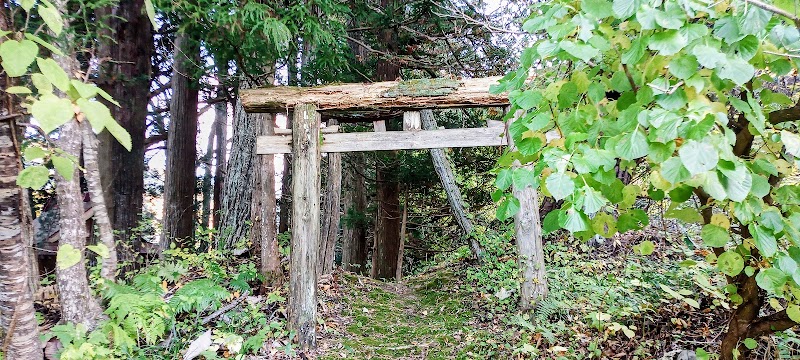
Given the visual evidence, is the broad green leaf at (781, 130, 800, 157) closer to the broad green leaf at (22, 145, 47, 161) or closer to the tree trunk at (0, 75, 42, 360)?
the broad green leaf at (22, 145, 47, 161)

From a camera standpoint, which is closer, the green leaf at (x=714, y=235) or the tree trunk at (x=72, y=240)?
the green leaf at (x=714, y=235)

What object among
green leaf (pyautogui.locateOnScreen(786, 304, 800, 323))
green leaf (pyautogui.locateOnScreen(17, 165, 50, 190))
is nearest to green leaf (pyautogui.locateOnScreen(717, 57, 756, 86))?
green leaf (pyautogui.locateOnScreen(786, 304, 800, 323))

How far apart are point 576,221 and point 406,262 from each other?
11.2m

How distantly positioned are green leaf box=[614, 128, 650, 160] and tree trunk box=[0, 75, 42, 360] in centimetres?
289

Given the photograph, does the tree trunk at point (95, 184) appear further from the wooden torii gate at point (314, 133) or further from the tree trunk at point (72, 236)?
the wooden torii gate at point (314, 133)

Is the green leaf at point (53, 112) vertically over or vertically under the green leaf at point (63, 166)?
over

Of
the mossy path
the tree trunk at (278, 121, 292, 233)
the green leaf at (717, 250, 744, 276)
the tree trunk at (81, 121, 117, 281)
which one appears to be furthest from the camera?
the tree trunk at (278, 121, 292, 233)

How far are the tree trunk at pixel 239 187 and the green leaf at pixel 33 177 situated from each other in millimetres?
5242

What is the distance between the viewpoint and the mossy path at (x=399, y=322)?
4.59 meters

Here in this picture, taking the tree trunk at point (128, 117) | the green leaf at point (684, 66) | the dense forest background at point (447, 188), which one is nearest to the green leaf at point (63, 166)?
the dense forest background at point (447, 188)

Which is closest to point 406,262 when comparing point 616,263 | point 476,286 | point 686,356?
point 476,286

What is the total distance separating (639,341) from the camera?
12.1 feet

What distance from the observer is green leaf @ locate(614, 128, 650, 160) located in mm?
1075

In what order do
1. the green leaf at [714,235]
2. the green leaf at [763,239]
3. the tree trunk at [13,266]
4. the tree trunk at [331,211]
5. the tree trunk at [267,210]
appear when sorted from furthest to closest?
the tree trunk at [331,211] < the tree trunk at [267,210] < the tree trunk at [13,266] < the green leaf at [714,235] < the green leaf at [763,239]
